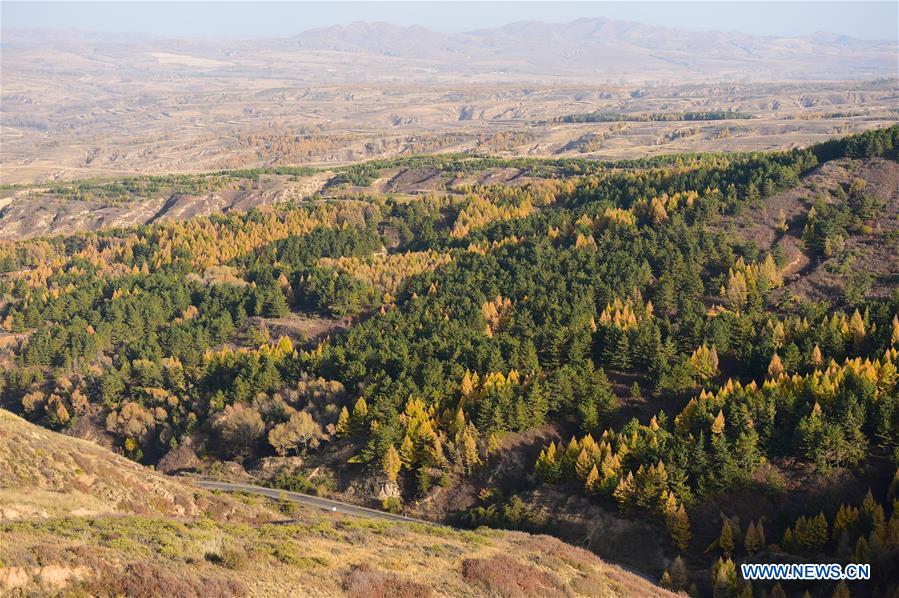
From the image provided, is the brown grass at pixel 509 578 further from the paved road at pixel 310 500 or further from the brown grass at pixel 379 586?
the paved road at pixel 310 500

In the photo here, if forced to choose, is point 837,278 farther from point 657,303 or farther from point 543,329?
point 543,329

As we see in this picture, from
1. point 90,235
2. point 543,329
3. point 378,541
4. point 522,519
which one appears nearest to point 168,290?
point 90,235

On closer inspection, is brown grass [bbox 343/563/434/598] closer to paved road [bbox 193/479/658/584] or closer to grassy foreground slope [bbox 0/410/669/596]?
grassy foreground slope [bbox 0/410/669/596]

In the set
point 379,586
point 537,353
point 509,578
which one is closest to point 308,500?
point 509,578

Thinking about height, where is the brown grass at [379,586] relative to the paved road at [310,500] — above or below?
above

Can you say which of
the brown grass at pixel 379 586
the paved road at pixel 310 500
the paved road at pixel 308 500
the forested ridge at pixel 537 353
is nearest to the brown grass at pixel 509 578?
the brown grass at pixel 379 586

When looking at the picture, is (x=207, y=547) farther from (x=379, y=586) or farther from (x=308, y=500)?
(x=308, y=500)
